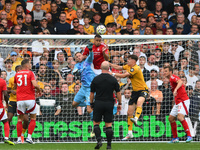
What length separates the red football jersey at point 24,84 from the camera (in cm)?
1226

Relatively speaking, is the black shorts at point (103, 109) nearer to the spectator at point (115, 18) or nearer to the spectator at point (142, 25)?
the spectator at point (142, 25)

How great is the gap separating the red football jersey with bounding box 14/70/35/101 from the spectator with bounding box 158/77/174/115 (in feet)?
13.6

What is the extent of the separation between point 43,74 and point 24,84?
2315 mm

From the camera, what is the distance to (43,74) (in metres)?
14.6

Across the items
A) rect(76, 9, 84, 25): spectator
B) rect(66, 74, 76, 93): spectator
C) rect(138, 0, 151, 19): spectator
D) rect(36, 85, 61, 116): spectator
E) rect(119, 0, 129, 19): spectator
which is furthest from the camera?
rect(138, 0, 151, 19): spectator

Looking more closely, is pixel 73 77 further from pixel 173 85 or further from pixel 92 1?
pixel 92 1

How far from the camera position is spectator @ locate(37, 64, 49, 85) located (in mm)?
14531

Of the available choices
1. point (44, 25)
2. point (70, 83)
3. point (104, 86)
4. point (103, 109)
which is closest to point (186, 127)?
point (103, 109)

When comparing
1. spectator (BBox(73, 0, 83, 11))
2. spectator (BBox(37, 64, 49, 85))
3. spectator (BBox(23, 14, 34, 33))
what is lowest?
spectator (BBox(37, 64, 49, 85))

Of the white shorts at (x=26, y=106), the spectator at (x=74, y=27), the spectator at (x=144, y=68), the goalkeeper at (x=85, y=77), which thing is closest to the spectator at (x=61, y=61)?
the goalkeeper at (x=85, y=77)

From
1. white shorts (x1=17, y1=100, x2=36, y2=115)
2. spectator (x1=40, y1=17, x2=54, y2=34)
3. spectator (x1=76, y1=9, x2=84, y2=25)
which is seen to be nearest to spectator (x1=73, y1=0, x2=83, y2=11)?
spectator (x1=76, y1=9, x2=84, y2=25)

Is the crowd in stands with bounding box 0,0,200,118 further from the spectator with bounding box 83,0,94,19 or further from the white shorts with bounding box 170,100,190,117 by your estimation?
the white shorts with bounding box 170,100,190,117

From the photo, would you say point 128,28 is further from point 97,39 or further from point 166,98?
point 97,39

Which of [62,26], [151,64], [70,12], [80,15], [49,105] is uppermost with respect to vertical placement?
[70,12]
